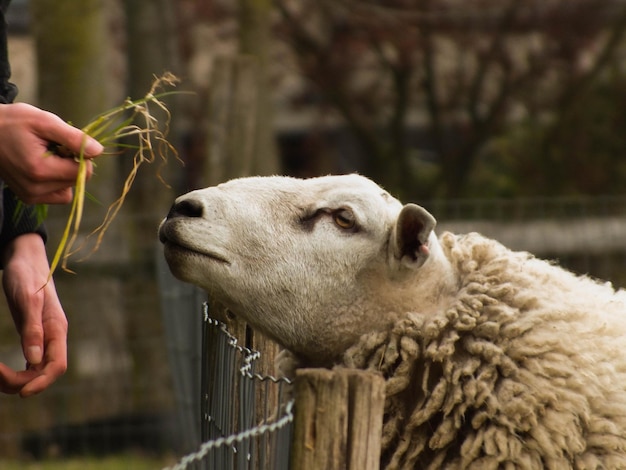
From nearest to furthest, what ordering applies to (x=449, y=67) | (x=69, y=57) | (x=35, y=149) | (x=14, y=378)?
1. (x=35, y=149)
2. (x=14, y=378)
3. (x=69, y=57)
4. (x=449, y=67)

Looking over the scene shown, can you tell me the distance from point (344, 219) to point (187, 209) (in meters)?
0.50

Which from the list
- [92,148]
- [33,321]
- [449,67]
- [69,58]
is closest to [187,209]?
[33,321]

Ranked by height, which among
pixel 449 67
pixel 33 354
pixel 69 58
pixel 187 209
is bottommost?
pixel 33 354

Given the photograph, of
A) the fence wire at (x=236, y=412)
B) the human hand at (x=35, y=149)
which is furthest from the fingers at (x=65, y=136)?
the fence wire at (x=236, y=412)

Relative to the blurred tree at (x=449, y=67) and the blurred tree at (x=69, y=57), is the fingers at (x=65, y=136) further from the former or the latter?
the blurred tree at (x=449, y=67)

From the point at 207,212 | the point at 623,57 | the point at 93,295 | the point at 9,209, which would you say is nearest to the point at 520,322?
the point at 207,212

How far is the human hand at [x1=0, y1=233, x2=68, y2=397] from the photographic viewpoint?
2.57 m

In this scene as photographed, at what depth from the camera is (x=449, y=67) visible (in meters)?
12.7

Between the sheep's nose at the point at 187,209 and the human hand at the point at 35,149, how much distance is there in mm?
616

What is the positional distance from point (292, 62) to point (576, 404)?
10.4m

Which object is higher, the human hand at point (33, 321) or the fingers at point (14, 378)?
the human hand at point (33, 321)

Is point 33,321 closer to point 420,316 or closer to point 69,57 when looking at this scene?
point 420,316

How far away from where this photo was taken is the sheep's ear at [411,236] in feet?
9.77

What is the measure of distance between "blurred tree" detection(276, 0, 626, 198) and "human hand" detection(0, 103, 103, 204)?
909cm
